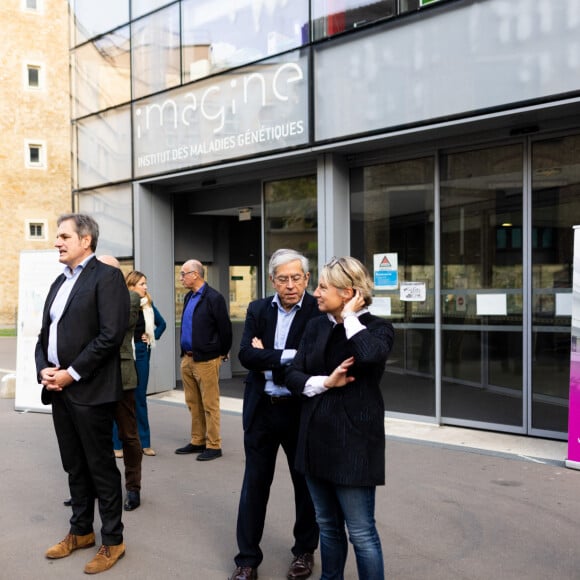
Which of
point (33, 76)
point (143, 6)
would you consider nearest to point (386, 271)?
point (143, 6)

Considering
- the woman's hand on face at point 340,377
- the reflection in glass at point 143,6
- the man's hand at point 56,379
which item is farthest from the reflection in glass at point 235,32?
the woman's hand on face at point 340,377

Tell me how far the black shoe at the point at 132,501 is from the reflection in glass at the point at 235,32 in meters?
5.64

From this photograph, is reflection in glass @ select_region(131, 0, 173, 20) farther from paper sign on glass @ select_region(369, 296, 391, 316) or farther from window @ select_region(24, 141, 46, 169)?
window @ select_region(24, 141, 46, 169)

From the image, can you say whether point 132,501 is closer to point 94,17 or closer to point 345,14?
point 345,14

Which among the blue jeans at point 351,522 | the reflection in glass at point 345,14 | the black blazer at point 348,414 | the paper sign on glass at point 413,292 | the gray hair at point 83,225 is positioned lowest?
the blue jeans at point 351,522

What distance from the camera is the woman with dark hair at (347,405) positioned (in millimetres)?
2963

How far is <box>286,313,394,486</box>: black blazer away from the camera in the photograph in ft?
9.70

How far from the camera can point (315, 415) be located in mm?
3070

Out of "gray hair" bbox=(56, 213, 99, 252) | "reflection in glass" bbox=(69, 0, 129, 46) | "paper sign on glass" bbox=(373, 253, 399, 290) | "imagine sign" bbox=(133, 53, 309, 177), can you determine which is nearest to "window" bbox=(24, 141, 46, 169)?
"reflection in glass" bbox=(69, 0, 129, 46)

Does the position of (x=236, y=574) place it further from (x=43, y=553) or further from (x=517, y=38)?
(x=517, y=38)

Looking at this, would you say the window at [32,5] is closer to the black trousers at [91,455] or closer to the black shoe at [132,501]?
the black shoe at [132,501]

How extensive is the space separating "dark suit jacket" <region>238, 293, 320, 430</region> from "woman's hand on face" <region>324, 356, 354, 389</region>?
0.59 metres

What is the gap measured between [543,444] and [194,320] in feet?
11.9

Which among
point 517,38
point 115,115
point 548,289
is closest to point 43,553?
point 548,289
